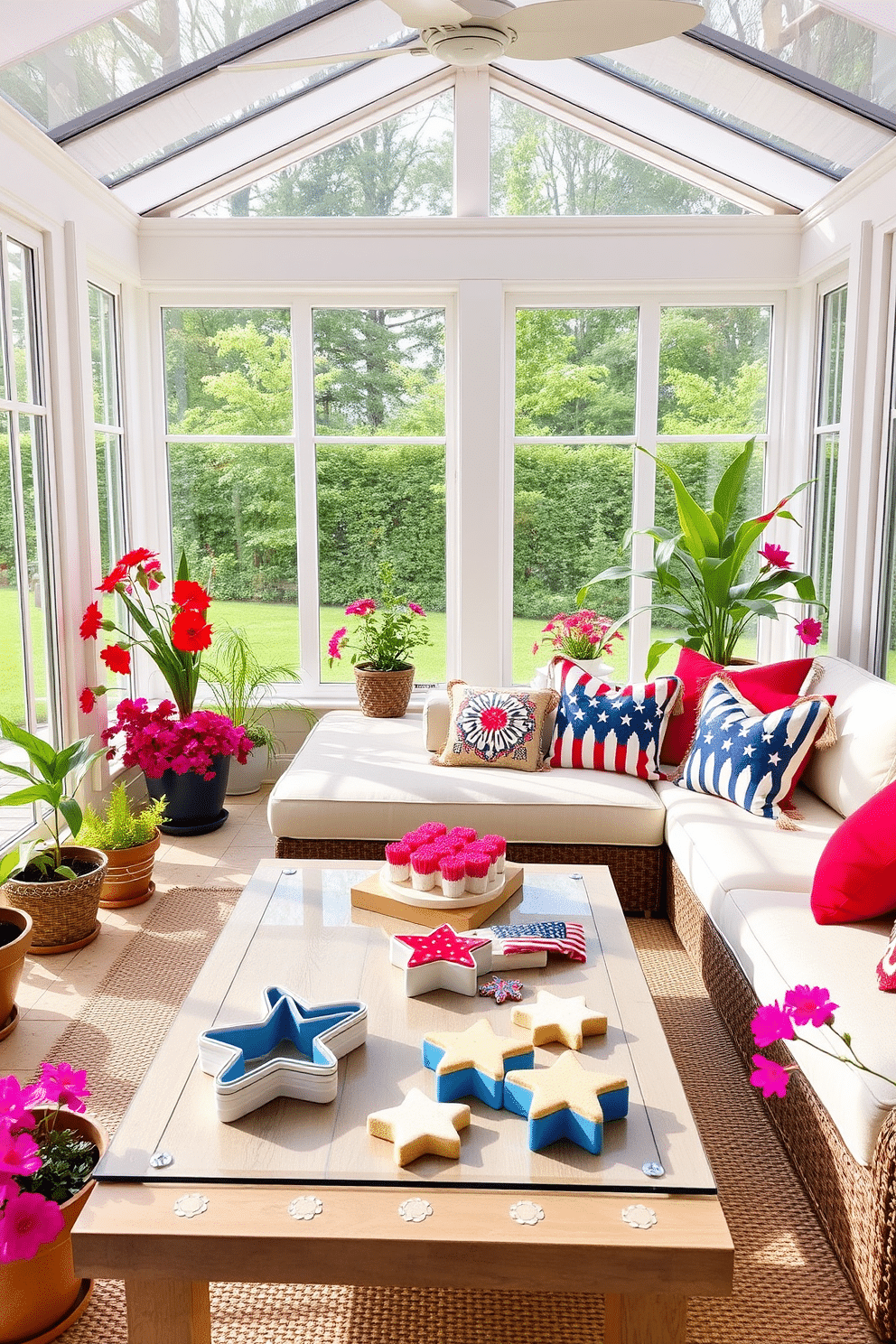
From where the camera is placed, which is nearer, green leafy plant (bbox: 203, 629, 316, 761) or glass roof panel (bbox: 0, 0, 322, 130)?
glass roof panel (bbox: 0, 0, 322, 130)

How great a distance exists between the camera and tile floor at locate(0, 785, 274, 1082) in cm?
282

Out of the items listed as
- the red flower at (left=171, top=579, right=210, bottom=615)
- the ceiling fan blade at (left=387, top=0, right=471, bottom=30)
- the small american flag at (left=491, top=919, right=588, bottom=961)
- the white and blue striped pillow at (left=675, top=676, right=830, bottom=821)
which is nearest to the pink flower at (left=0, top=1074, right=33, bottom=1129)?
the small american flag at (left=491, top=919, right=588, bottom=961)

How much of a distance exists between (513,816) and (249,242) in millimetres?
3030

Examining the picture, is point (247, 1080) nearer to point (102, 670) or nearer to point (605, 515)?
point (102, 670)

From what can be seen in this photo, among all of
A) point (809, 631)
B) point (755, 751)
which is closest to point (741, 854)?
point (755, 751)

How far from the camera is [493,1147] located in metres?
1.68

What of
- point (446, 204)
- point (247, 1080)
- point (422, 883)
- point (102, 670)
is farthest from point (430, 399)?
point (247, 1080)

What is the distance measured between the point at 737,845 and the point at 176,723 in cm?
229

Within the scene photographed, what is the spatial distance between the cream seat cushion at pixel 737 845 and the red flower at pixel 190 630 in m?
1.89

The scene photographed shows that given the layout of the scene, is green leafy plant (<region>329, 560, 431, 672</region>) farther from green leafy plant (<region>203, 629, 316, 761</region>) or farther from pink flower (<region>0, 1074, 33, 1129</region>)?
pink flower (<region>0, 1074, 33, 1129</region>)

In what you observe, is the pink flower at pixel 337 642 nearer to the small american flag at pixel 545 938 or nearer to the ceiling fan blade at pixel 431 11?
the small american flag at pixel 545 938

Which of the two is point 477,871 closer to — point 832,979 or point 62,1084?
point 832,979

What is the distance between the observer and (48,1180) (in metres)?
1.81

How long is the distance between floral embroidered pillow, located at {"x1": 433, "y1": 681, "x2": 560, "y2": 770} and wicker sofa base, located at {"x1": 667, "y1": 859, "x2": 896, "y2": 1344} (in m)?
1.28
